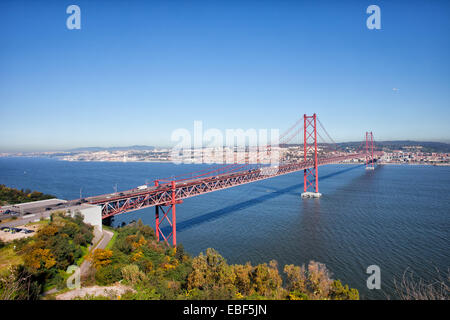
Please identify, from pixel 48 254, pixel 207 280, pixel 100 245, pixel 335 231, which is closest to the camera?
pixel 207 280

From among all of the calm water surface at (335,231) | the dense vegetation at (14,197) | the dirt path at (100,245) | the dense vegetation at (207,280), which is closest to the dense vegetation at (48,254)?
the dirt path at (100,245)

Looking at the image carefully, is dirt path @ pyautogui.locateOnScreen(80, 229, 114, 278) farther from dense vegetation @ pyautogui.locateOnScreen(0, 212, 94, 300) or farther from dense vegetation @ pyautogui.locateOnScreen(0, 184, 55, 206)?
dense vegetation @ pyautogui.locateOnScreen(0, 184, 55, 206)

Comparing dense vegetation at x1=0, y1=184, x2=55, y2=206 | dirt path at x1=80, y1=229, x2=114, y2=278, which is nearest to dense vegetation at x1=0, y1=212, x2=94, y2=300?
dirt path at x1=80, y1=229, x2=114, y2=278

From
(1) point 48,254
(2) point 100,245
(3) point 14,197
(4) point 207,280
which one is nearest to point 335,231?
(4) point 207,280

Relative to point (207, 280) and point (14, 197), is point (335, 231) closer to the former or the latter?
point (207, 280)
